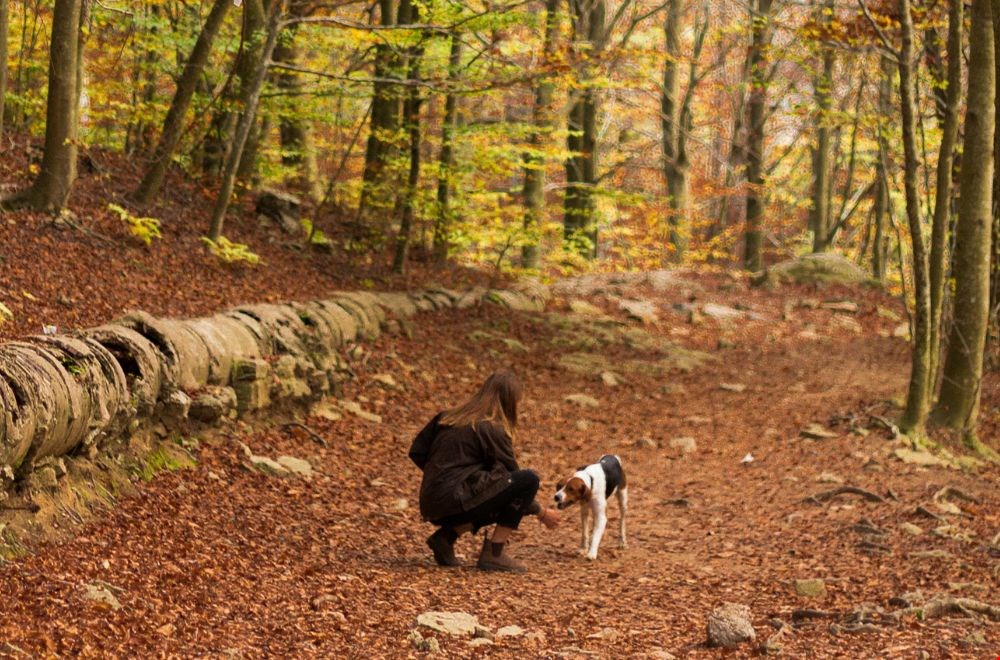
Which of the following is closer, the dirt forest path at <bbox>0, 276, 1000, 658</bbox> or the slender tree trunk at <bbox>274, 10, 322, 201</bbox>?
the dirt forest path at <bbox>0, 276, 1000, 658</bbox>

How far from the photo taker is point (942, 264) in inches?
→ 402

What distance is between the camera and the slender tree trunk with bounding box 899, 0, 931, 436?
9.59 m

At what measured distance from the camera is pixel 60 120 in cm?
990

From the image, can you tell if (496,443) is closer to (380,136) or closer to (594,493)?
(594,493)

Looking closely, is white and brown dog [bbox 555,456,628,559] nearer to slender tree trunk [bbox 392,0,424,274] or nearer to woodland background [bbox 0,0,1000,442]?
woodland background [bbox 0,0,1000,442]

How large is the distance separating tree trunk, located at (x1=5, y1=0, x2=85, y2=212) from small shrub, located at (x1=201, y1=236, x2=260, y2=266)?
1.76 meters

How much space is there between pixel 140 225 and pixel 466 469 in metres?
6.20

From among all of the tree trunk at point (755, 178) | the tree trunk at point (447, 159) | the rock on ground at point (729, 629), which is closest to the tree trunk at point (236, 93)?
the tree trunk at point (447, 159)

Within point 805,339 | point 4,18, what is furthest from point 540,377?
point 4,18

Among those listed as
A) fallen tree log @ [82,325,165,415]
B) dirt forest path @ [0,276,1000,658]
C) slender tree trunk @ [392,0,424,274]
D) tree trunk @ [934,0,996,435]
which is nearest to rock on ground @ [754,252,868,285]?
dirt forest path @ [0,276,1000,658]

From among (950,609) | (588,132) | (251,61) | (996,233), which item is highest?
(588,132)

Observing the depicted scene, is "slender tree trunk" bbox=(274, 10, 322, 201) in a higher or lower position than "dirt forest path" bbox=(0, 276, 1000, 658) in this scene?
higher

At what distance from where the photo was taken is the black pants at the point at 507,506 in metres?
6.39

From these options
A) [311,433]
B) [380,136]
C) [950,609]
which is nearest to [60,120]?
[311,433]
